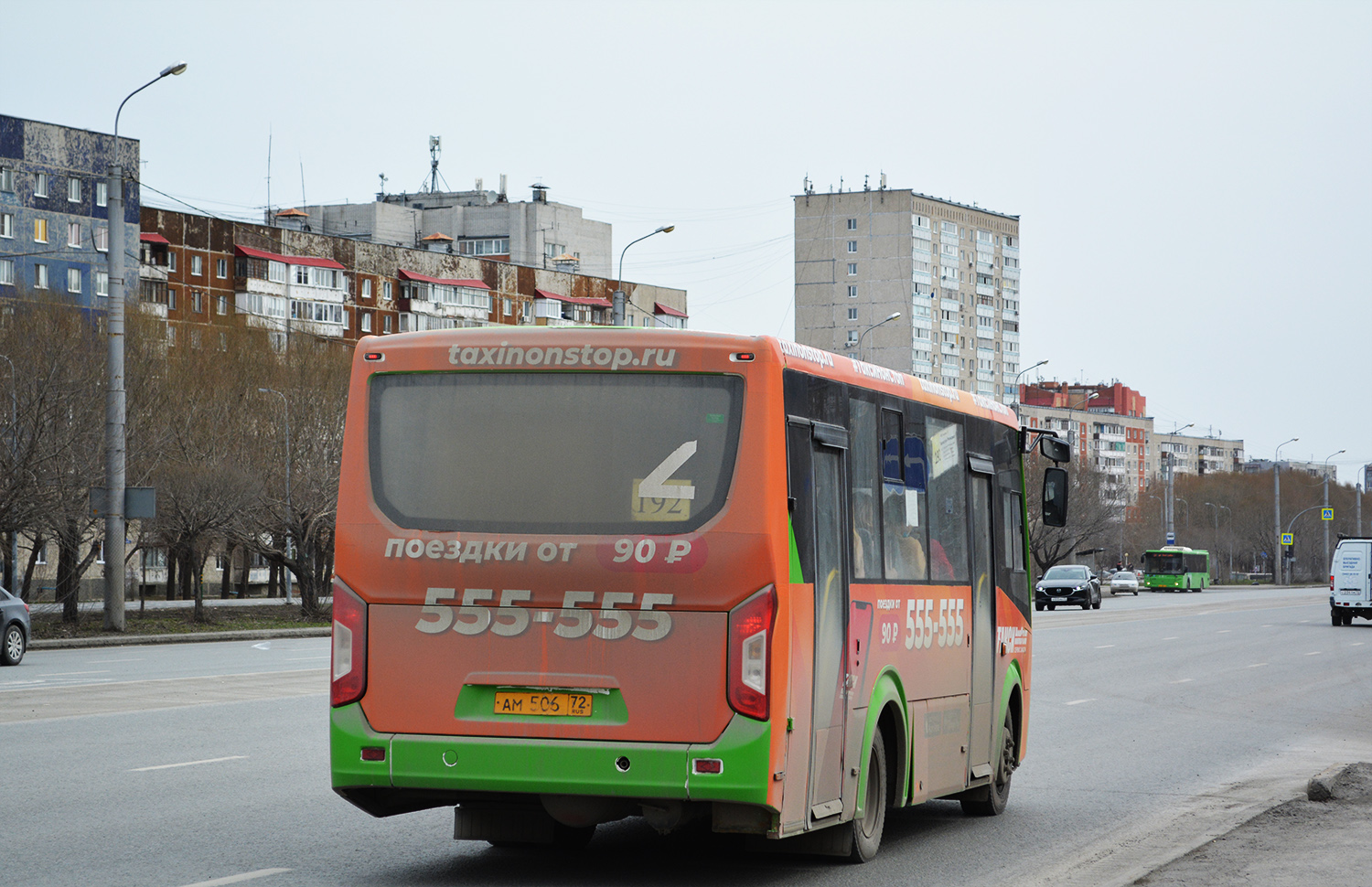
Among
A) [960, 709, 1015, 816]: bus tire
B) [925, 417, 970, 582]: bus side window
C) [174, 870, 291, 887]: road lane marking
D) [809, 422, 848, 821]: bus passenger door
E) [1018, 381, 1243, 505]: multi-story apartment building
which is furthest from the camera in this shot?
[1018, 381, 1243, 505]: multi-story apartment building

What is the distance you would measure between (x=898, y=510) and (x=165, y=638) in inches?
1068

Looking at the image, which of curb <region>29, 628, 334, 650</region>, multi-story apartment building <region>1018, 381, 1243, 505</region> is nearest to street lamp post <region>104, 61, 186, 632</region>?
curb <region>29, 628, 334, 650</region>

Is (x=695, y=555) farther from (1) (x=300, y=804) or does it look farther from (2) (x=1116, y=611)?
(2) (x=1116, y=611)

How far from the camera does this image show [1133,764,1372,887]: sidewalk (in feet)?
27.7

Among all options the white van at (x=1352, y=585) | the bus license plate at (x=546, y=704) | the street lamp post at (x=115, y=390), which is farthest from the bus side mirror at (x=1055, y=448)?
the white van at (x=1352, y=585)

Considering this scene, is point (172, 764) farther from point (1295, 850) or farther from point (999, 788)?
point (1295, 850)

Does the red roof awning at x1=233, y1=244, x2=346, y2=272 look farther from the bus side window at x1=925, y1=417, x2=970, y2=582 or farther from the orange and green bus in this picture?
the orange and green bus

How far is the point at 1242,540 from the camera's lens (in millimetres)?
155875

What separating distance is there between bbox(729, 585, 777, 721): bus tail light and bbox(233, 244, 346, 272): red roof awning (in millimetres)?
90527

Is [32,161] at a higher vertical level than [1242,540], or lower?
higher

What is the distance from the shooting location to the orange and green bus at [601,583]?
7.64 m

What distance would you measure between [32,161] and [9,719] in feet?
234

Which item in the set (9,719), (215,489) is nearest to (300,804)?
(9,719)

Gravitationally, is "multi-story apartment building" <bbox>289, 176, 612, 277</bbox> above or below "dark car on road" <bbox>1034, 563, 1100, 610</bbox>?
above
